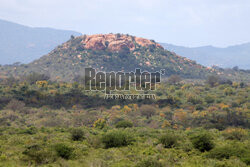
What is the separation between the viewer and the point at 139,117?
114ft

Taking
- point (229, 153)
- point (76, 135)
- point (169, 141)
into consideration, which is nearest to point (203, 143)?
point (169, 141)

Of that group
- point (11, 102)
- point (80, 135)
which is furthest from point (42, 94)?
point (80, 135)

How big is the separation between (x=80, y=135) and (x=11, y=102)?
2404cm

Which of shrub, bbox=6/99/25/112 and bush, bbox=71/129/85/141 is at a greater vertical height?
bush, bbox=71/129/85/141

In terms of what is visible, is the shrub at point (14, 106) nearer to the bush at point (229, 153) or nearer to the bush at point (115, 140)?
the bush at point (115, 140)

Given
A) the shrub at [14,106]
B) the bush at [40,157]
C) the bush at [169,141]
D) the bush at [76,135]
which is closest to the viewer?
the bush at [40,157]

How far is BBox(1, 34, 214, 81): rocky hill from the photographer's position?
3543 inches

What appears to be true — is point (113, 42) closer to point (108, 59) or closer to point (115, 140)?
point (108, 59)

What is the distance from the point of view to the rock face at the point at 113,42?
101188mm

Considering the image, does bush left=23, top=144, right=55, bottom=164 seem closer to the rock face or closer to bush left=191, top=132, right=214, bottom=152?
bush left=191, top=132, right=214, bottom=152

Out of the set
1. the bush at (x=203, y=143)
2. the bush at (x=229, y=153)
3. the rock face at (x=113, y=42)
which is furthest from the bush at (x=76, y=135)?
the rock face at (x=113, y=42)

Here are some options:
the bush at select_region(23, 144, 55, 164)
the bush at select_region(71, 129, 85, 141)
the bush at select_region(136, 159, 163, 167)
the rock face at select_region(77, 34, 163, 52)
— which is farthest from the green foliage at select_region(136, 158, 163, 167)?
the rock face at select_region(77, 34, 163, 52)

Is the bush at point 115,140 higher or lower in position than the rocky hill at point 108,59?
lower

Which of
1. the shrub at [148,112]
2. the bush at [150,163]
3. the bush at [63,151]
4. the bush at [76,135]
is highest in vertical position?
the bush at [150,163]
